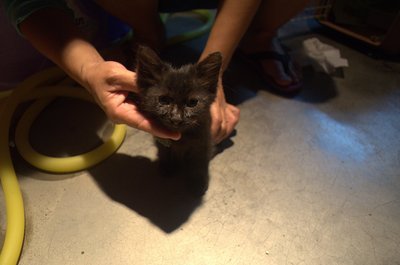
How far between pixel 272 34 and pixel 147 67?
103 cm

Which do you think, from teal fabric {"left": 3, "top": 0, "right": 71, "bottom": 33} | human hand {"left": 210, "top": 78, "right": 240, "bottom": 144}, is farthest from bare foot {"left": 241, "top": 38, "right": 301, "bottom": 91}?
teal fabric {"left": 3, "top": 0, "right": 71, "bottom": 33}

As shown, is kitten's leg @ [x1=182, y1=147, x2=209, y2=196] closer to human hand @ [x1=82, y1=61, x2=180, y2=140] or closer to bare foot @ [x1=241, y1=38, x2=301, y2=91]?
human hand @ [x1=82, y1=61, x2=180, y2=140]

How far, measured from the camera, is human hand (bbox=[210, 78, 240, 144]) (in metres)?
1.08

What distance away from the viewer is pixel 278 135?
4.53ft

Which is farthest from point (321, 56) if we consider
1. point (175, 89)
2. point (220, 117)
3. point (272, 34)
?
point (175, 89)

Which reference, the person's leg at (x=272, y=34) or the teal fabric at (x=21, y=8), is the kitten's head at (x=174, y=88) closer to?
the teal fabric at (x=21, y=8)

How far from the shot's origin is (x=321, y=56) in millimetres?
1790

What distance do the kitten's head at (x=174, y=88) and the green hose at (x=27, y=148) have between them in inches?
18.0

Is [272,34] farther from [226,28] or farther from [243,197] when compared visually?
[243,197]

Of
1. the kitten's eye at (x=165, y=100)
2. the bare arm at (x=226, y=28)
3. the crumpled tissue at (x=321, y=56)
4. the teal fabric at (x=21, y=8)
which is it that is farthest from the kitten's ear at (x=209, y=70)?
the crumpled tissue at (x=321, y=56)

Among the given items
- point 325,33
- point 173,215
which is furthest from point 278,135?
point 325,33

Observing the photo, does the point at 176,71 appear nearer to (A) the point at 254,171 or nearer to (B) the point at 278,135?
(A) the point at 254,171

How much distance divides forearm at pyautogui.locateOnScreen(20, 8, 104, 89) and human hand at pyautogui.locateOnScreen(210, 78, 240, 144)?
1.35 ft

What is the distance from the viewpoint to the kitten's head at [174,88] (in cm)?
82
